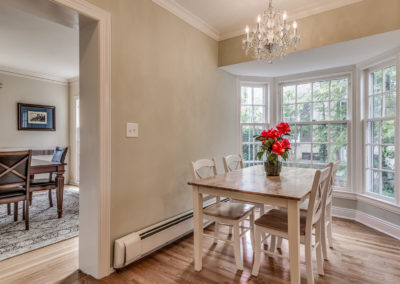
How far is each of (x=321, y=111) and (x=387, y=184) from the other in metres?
1.27

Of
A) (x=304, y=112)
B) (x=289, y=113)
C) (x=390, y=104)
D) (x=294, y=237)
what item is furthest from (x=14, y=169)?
(x=390, y=104)

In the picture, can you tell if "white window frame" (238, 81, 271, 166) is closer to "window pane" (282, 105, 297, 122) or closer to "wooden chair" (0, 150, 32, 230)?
"window pane" (282, 105, 297, 122)

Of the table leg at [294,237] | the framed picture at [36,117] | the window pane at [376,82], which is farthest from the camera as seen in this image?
the framed picture at [36,117]

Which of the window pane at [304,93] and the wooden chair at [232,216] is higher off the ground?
the window pane at [304,93]

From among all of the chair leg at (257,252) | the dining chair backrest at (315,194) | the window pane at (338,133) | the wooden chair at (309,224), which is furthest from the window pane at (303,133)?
the chair leg at (257,252)

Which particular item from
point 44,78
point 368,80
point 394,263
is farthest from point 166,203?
point 44,78

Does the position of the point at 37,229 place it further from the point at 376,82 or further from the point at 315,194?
the point at 376,82

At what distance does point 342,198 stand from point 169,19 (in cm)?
327

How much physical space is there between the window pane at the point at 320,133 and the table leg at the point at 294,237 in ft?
7.69

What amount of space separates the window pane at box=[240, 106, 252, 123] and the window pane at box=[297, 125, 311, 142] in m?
0.79

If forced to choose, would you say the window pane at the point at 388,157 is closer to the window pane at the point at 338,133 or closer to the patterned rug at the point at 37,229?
the window pane at the point at 338,133

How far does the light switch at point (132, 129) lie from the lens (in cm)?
202

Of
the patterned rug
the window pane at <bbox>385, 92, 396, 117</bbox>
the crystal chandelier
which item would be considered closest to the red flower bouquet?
the crystal chandelier

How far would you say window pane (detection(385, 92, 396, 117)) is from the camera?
267cm
